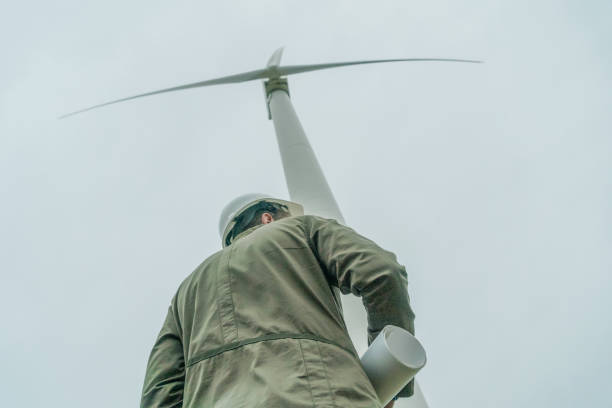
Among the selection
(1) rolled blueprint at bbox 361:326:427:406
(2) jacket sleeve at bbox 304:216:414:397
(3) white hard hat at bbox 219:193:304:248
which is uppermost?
(3) white hard hat at bbox 219:193:304:248

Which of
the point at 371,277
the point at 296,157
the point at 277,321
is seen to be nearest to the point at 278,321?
the point at 277,321

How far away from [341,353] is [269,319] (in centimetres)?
38

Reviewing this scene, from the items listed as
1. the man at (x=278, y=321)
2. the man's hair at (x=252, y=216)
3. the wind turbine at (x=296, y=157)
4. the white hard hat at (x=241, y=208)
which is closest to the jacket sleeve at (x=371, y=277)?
the man at (x=278, y=321)

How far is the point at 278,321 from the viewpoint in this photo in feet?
9.63

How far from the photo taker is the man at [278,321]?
267 centimetres

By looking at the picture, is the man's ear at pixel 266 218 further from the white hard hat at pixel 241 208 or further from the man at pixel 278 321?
the man at pixel 278 321

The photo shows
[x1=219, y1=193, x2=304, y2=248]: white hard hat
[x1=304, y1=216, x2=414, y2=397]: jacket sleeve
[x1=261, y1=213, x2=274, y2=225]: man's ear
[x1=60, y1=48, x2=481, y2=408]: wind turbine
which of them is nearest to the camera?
[x1=304, y1=216, x2=414, y2=397]: jacket sleeve

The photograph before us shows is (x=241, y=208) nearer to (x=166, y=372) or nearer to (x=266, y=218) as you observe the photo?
(x=266, y=218)

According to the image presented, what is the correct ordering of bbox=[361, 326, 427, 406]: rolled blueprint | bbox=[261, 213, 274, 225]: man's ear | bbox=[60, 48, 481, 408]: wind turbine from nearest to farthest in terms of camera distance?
bbox=[361, 326, 427, 406]: rolled blueprint
bbox=[261, 213, 274, 225]: man's ear
bbox=[60, 48, 481, 408]: wind turbine

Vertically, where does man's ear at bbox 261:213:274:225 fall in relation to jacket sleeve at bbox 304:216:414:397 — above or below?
above

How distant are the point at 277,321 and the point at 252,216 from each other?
1.51 m

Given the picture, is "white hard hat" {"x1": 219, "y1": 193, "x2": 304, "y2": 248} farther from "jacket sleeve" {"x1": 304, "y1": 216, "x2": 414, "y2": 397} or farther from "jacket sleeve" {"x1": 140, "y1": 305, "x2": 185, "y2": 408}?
"jacket sleeve" {"x1": 304, "y1": 216, "x2": 414, "y2": 397}

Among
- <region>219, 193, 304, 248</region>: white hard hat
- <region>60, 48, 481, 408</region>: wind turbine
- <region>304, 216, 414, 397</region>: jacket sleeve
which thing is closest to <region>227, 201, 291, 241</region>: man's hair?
<region>219, 193, 304, 248</region>: white hard hat

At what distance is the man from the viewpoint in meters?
2.67
